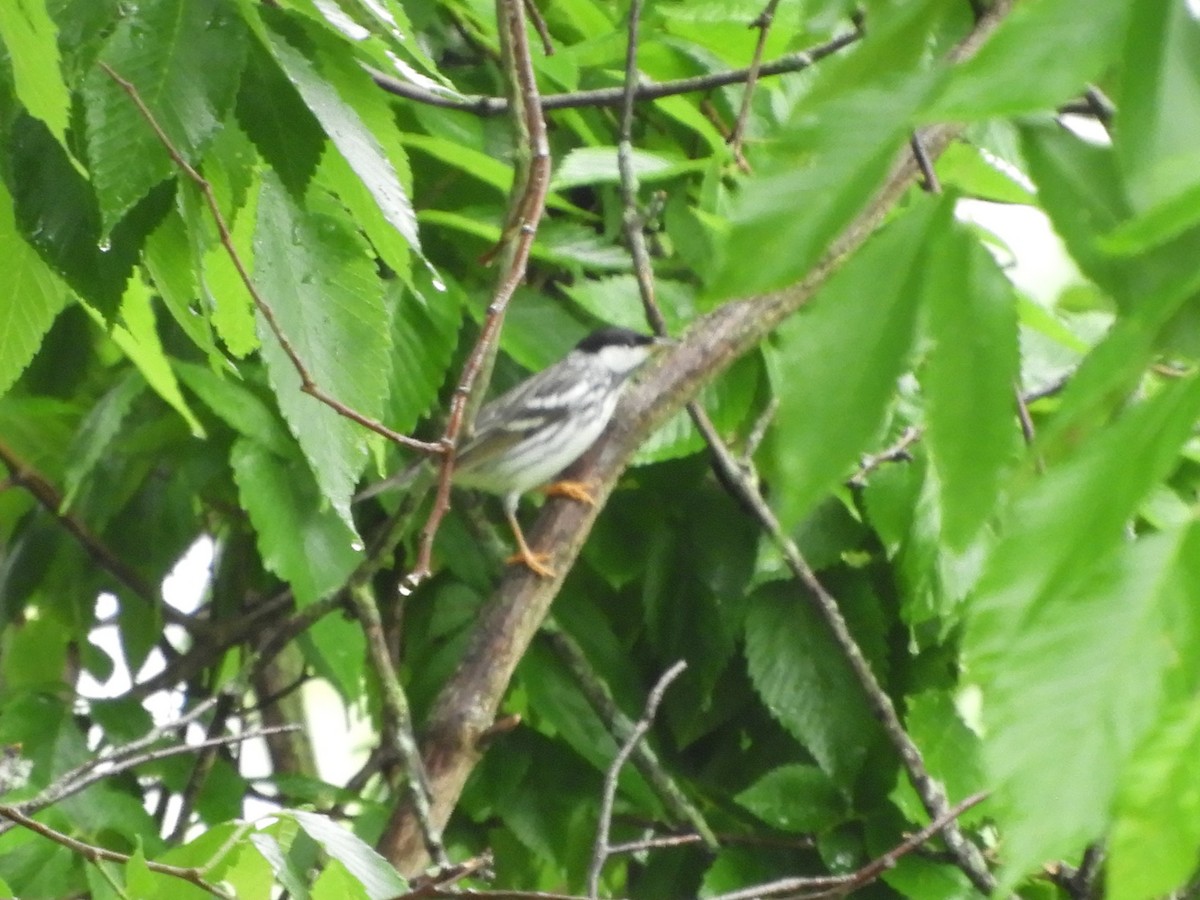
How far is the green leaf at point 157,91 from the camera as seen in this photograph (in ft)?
2.60

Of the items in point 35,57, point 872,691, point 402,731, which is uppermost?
point 35,57

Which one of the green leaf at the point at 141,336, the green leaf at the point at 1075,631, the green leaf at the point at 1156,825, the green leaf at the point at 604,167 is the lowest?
the green leaf at the point at 1156,825

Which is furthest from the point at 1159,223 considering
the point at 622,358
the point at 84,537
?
the point at 622,358

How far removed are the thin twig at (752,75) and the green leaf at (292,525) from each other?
0.69 metres

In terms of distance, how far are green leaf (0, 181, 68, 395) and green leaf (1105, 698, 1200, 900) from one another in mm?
792

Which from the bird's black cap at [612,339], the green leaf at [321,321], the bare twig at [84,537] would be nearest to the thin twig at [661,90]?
the bird's black cap at [612,339]

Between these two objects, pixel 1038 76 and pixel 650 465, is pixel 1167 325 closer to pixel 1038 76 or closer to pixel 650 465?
pixel 1038 76

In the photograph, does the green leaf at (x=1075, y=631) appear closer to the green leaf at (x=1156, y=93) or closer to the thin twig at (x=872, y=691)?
the green leaf at (x=1156, y=93)

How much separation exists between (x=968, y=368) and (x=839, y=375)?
0.20 ft

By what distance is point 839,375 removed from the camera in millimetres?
529

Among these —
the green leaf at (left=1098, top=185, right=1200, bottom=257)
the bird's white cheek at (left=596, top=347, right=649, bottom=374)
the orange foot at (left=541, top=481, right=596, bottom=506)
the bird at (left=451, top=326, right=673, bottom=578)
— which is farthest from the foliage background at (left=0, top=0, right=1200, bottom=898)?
the bird's white cheek at (left=596, top=347, right=649, bottom=374)

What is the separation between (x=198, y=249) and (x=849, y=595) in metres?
1.17

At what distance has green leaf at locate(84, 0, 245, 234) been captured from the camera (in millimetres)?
794

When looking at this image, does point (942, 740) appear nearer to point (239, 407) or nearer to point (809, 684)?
point (809, 684)
